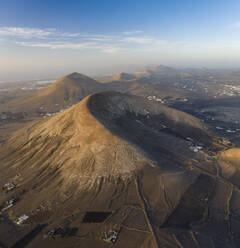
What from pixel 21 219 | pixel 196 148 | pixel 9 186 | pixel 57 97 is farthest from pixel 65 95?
Result: pixel 21 219

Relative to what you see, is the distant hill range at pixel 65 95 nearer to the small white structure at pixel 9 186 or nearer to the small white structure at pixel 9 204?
the small white structure at pixel 9 186

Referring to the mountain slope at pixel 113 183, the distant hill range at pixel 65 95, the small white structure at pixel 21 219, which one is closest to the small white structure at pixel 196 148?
the mountain slope at pixel 113 183

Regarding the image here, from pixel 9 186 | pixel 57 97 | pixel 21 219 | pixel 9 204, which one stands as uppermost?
pixel 57 97

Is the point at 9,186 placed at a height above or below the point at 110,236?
above

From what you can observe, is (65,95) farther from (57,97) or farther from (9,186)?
(9,186)

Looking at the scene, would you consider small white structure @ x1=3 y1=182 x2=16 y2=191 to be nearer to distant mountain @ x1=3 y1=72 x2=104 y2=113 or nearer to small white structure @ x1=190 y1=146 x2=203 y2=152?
small white structure @ x1=190 y1=146 x2=203 y2=152

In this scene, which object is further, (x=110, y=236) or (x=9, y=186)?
(x=9, y=186)

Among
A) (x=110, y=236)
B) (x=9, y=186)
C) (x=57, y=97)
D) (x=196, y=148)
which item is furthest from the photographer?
(x=57, y=97)

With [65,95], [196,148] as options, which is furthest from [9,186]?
[65,95]

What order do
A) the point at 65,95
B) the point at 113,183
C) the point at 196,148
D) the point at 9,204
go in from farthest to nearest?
the point at 65,95
the point at 196,148
the point at 113,183
the point at 9,204

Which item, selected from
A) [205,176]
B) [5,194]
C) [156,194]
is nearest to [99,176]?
[156,194]

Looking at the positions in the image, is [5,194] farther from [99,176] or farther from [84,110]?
[84,110]
